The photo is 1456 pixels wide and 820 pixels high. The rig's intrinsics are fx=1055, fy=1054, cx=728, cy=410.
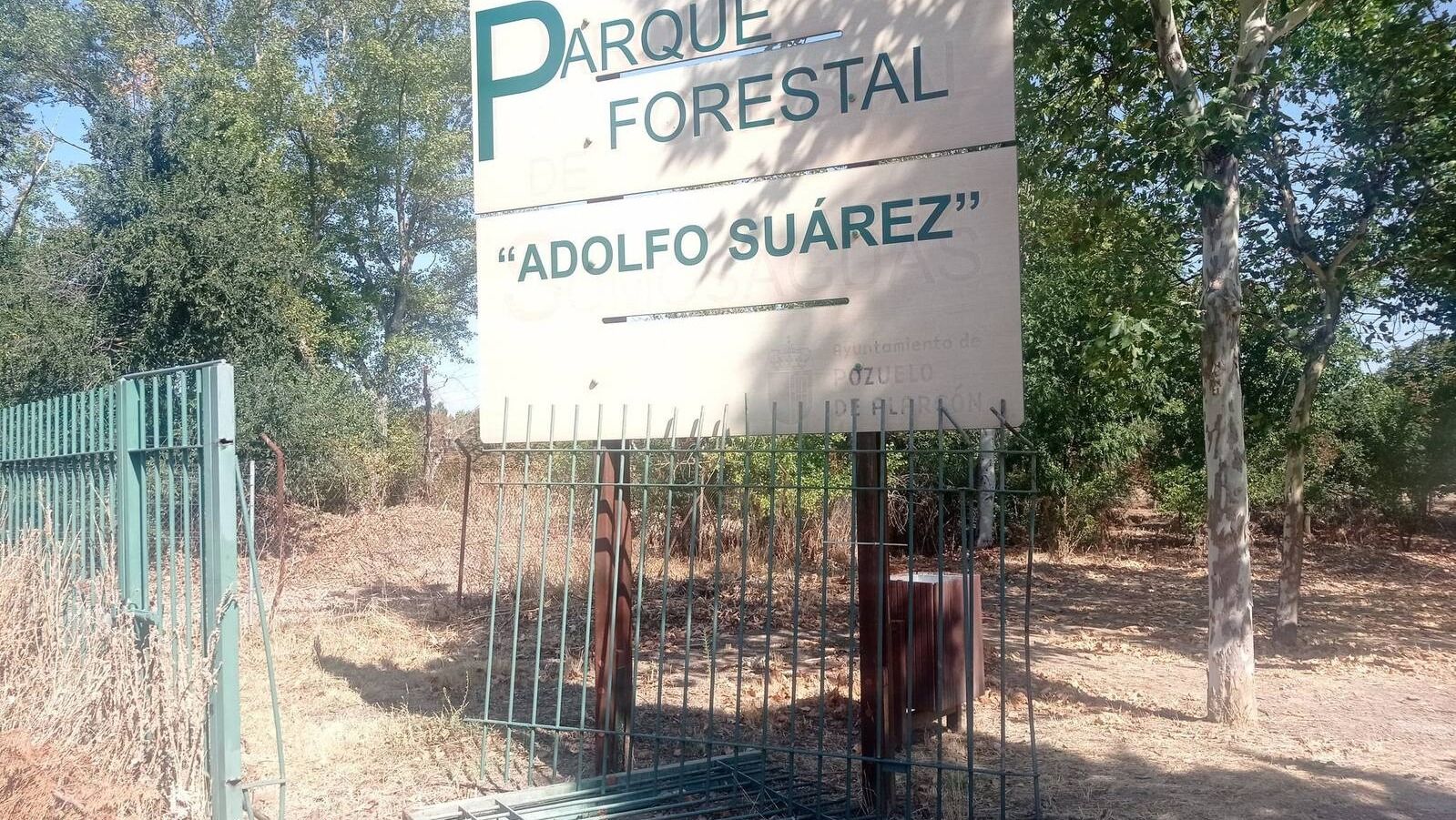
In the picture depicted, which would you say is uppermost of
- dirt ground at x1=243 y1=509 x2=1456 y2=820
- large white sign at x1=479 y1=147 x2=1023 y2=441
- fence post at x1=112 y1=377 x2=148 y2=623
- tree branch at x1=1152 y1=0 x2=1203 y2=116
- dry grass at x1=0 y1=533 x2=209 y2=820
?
tree branch at x1=1152 y1=0 x2=1203 y2=116

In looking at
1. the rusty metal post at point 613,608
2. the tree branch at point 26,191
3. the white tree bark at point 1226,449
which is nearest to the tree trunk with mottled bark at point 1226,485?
the white tree bark at point 1226,449

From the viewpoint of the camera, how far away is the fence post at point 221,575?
405 cm

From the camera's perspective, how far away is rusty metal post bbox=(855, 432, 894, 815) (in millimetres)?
4719

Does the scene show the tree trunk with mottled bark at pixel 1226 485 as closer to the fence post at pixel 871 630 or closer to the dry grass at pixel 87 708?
the fence post at pixel 871 630

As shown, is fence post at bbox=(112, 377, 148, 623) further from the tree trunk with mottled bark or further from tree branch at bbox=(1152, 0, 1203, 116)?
tree branch at bbox=(1152, 0, 1203, 116)

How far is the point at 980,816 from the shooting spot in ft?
15.9

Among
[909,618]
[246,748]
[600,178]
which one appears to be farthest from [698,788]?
[600,178]

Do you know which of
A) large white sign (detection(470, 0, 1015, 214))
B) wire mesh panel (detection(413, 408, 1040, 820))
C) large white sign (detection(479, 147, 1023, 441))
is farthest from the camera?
large white sign (detection(470, 0, 1015, 214))

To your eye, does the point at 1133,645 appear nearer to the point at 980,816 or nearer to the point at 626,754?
the point at 980,816

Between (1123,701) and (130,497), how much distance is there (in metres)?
6.29

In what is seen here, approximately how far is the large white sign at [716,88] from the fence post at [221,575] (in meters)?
2.22

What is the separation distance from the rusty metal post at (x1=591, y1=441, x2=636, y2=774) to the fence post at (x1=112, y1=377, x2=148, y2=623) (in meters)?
2.11

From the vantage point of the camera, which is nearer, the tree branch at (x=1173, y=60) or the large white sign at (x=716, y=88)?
the large white sign at (x=716, y=88)

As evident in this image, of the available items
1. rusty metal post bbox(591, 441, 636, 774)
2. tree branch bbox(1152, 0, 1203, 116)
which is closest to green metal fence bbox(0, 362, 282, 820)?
rusty metal post bbox(591, 441, 636, 774)
